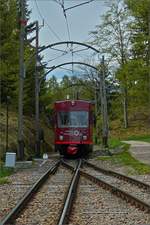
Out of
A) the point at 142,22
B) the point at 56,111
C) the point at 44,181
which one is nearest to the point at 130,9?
the point at 142,22

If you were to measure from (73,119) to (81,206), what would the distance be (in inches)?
865

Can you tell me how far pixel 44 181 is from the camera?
18.5 meters

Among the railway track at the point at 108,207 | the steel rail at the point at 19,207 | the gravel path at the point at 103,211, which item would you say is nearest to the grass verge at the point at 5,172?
the steel rail at the point at 19,207

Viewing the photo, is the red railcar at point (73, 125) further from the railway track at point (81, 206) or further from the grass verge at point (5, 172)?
the railway track at point (81, 206)

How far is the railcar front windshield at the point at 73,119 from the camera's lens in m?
34.3

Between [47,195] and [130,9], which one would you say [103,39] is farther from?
[47,195]

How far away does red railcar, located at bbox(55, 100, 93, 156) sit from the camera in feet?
112

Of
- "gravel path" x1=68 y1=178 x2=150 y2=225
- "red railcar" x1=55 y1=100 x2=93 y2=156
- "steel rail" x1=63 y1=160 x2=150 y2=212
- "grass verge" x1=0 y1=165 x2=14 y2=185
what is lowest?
"gravel path" x1=68 y1=178 x2=150 y2=225

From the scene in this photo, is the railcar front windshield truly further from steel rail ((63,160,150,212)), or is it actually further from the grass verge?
steel rail ((63,160,150,212))

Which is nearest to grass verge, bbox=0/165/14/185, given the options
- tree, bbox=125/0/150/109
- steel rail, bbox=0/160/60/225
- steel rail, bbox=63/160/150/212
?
steel rail, bbox=0/160/60/225

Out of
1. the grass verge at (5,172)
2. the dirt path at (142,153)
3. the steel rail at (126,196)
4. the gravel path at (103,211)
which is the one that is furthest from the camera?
the dirt path at (142,153)

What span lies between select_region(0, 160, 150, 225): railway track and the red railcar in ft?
53.9

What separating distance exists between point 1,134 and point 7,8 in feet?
29.0

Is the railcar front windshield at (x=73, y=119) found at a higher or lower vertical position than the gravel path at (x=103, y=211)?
higher
